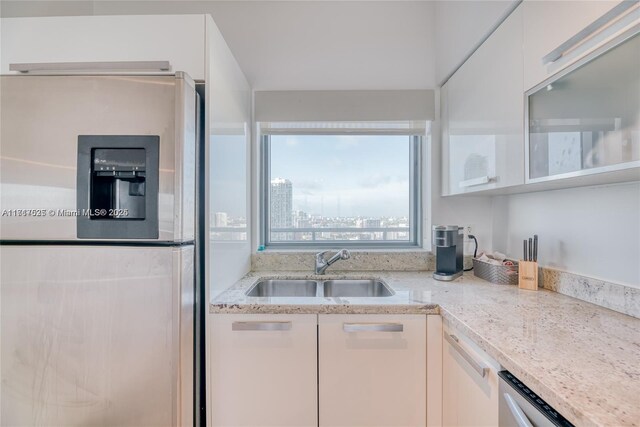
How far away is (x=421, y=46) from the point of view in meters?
1.86

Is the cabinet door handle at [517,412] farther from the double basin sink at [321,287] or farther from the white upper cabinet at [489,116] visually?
the double basin sink at [321,287]

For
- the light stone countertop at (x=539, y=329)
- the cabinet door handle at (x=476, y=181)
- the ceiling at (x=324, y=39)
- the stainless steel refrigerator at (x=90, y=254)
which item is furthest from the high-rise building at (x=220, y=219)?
the cabinet door handle at (x=476, y=181)

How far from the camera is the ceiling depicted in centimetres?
185

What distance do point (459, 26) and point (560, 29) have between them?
716mm

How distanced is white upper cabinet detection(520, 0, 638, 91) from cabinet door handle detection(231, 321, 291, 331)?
1342 mm

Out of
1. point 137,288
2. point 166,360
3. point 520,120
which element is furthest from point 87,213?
point 520,120

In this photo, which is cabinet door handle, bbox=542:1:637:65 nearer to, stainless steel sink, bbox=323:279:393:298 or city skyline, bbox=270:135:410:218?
city skyline, bbox=270:135:410:218

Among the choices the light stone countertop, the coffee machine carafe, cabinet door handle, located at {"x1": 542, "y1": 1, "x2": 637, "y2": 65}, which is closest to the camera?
the light stone countertop

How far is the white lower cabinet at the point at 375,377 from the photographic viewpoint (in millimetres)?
1158

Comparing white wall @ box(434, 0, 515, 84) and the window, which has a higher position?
white wall @ box(434, 0, 515, 84)

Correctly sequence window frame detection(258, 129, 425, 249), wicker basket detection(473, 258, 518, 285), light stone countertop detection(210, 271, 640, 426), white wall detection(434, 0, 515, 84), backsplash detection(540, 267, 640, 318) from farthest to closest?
window frame detection(258, 129, 425, 249)
wicker basket detection(473, 258, 518, 285)
white wall detection(434, 0, 515, 84)
backsplash detection(540, 267, 640, 318)
light stone countertop detection(210, 271, 640, 426)

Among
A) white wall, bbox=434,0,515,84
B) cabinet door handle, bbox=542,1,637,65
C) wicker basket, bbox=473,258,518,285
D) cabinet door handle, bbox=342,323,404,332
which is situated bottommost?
cabinet door handle, bbox=342,323,404,332

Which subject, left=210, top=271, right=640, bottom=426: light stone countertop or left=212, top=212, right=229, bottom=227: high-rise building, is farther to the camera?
left=212, top=212, right=229, bottom=227: high-rise building

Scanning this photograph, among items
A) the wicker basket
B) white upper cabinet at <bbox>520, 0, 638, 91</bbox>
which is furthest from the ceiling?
the wicker basket
